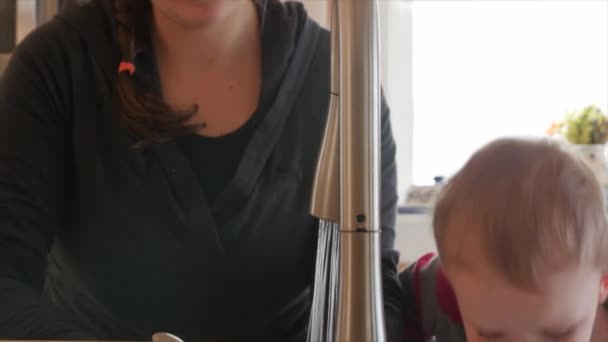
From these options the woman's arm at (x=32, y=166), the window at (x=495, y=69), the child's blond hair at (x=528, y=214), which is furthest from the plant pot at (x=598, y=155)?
the woman's arm at (x=32, y=166)

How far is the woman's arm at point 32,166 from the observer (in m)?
0.75

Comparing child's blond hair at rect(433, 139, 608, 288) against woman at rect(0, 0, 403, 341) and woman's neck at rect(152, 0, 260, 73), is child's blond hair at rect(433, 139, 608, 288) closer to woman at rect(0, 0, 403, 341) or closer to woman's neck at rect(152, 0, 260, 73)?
woman at rect(0, 0, 403, 341)

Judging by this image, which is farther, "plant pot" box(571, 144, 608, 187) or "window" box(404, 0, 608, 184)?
"window" box(404, 0, 608, 184)

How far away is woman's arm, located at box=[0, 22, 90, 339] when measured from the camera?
751 millimetres

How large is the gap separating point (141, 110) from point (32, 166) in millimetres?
132

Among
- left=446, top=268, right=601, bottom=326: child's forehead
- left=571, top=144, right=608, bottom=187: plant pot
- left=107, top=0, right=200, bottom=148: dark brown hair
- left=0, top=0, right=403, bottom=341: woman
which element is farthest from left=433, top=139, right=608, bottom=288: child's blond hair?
left=571, top=144, right=608, bottom=187: plant pot

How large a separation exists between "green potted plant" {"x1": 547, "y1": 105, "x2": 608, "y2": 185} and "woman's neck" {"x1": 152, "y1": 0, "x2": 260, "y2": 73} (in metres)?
0.94

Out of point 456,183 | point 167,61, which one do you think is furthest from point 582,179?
point 167,61

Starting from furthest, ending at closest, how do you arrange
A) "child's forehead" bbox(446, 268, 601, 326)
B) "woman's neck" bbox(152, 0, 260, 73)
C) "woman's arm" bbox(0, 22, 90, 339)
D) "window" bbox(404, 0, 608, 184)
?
"window" bbox(404, 0, 608, 184)
"woman's neck" bbox(152, 0, 260, 73)
"woman's arm" bbox(0, 22, 90, 339)
"child's forehead" bbox(446, 268, 601, 326)

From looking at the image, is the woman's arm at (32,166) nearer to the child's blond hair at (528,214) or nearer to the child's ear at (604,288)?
the child's blond hair at (528,214)

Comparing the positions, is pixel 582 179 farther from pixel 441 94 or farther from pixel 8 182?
pixel 441 94

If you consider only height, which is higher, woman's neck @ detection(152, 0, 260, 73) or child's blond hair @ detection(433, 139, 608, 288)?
woman's neck @ detection(152, 0, 260, 73)

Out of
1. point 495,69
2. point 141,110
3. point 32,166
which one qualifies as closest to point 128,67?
point 141,110

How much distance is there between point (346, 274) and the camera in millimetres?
460
